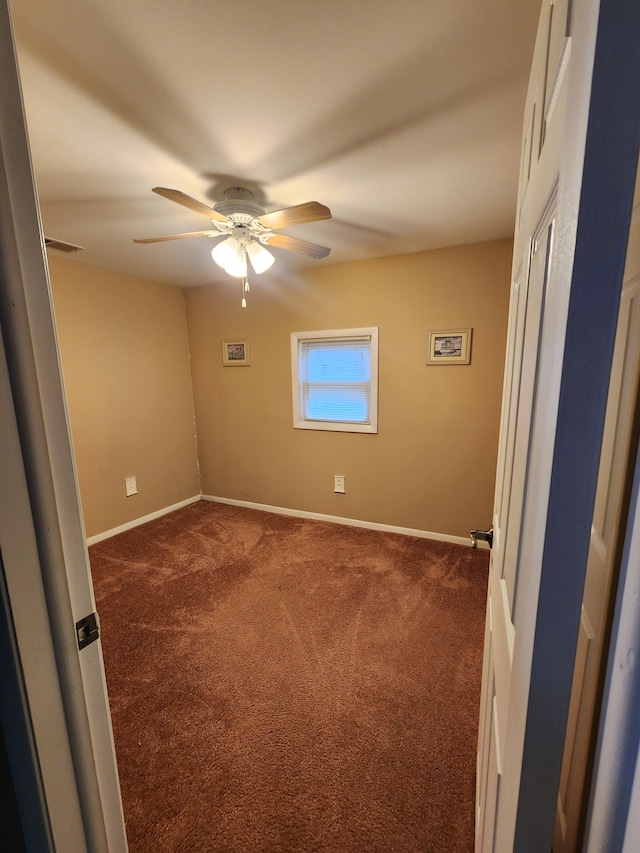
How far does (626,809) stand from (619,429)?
1.65ft

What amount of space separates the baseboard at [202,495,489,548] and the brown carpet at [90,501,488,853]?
0.53 feet

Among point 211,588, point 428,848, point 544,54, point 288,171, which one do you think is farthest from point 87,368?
point 428,848

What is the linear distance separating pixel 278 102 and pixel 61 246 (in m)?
2.15

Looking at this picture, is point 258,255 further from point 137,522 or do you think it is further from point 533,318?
point 137,522

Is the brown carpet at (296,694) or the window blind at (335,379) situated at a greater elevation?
the window blind at (335,379)

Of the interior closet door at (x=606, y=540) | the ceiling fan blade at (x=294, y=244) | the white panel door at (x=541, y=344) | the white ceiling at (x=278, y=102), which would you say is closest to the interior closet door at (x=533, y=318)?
the white panel door at (x=541, y=344)

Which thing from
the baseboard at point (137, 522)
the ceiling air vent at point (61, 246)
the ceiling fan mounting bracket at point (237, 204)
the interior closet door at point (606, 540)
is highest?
the ceiling air vent at point (61, 246)

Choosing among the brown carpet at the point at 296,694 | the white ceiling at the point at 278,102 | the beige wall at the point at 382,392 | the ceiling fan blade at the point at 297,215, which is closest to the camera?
the white ceiling at the point at 278,102

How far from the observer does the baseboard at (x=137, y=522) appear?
119 inches

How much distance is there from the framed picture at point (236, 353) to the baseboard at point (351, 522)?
1.54 metres

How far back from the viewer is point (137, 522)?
11.0ft

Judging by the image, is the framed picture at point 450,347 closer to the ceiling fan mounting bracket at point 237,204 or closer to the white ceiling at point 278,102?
the white ceiling at point 278,102

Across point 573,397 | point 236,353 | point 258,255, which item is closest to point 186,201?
point 258,255

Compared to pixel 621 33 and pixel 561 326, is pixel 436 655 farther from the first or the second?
pixel 621 33
